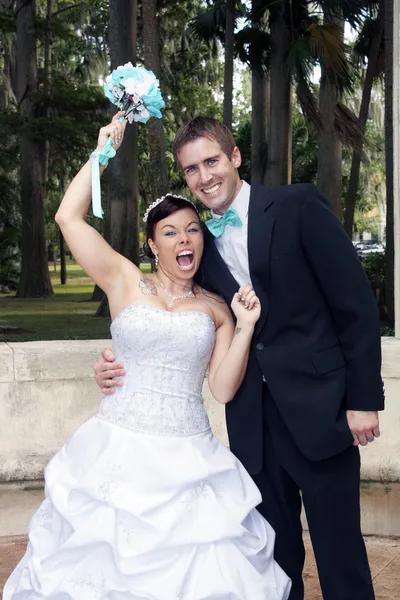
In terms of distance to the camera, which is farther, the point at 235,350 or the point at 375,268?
the point at 375,268

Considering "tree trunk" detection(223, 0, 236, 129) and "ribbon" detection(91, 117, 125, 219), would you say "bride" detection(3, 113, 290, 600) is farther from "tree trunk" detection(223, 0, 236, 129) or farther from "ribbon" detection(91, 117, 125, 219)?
"tree trunk" detection(223, 0, 236, 129)

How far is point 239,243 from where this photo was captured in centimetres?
321

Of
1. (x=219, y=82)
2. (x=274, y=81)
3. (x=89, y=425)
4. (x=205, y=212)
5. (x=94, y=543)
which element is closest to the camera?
(x=94, y=543)

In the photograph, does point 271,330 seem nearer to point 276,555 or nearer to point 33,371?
point 276,555

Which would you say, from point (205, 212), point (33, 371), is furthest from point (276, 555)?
point (205, 212)

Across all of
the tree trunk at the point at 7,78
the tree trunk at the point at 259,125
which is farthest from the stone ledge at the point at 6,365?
the tree trunk at the point at 7,78

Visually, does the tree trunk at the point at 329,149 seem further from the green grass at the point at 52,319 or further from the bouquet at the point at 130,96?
the bouquet at the point at 130,96

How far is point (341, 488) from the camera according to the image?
10.4 feet

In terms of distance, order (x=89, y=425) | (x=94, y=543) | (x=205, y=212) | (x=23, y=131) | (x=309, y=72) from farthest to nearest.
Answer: (x=205, y=212) → (x=23, y=131) → (x=309, y=72) → (x=89, y=425) → (x=94, y=543)

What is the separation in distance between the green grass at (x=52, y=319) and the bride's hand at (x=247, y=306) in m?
10.3

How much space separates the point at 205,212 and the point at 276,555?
28540mm

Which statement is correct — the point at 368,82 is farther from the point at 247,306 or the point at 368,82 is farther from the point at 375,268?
the point at 247,306

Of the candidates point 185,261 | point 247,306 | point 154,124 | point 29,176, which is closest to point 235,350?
point 247,306

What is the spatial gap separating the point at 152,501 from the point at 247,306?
0.81m
